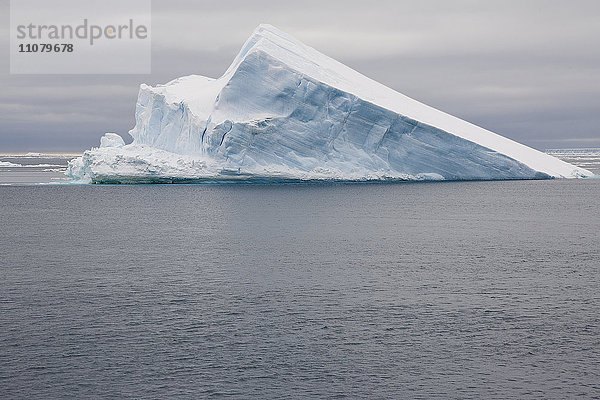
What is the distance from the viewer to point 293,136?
44.2 metres

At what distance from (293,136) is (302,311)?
3032cm

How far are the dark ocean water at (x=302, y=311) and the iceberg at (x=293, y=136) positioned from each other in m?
14.4

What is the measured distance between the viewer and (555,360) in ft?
37.1

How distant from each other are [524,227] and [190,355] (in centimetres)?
2145

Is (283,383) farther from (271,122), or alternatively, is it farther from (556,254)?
(271,122)

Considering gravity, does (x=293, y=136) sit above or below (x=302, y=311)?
above

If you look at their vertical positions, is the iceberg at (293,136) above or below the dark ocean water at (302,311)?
above

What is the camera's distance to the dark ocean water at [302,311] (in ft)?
34.7

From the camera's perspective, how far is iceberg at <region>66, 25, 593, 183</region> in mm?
43438

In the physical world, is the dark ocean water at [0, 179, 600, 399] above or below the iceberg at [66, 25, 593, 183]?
below

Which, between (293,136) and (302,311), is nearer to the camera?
(302,311)

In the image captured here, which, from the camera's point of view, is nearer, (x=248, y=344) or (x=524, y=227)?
(x=248, y=344)

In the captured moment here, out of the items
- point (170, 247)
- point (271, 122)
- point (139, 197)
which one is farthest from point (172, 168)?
point (170, 247)

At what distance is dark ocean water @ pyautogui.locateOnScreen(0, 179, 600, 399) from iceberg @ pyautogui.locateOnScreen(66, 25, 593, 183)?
1443 cm
